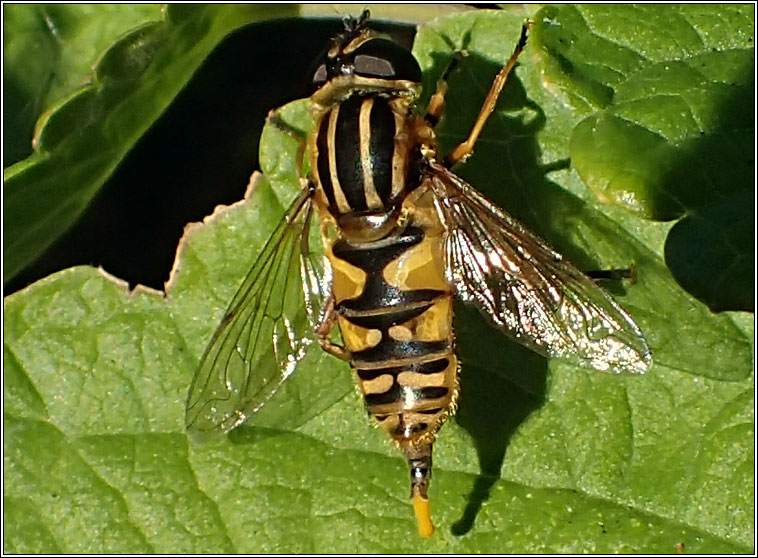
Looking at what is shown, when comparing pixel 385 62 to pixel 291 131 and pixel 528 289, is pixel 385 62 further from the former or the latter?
pixel 528 289

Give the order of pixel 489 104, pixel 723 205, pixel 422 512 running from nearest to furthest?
pixel 723 205 → pixel 422 512 → pixel 489 104

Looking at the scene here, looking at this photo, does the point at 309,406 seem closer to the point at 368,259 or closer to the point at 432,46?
the point at 368,259

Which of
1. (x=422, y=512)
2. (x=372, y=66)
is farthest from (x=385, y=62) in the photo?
(x=422, y=512)

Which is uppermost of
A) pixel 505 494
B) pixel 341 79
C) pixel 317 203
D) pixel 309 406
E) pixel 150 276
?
pixel 341 79

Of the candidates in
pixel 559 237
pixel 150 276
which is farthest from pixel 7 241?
pixel 559 237

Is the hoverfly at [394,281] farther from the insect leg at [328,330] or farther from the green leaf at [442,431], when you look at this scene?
the green leaf at [442,431]

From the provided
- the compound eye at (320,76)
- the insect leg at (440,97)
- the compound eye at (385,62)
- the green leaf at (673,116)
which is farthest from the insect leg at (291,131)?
the green leaf at (673,116)

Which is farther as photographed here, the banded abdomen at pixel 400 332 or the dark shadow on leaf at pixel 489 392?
the dark shadow on leaf at pixel 489 392
